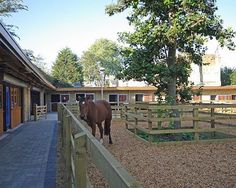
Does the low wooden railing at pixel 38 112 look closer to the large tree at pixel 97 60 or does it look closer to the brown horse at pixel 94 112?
the brown horse at pixel 94 112

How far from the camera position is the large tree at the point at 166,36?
40.4 feet

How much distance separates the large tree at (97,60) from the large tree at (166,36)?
66.8m

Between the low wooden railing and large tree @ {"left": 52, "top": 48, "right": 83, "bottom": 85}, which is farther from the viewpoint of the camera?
large tree @ {"left": 52, "top": 48, "right": 83, "bottom": 85}

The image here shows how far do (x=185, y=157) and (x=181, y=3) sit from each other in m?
5.58

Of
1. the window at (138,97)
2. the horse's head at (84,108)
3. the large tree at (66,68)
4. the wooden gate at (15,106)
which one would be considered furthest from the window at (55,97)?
the horse's head at (84,108)

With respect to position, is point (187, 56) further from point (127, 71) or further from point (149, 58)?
point (127, 71)

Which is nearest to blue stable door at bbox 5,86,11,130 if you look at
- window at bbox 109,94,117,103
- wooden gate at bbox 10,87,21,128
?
wooden gate at bbox 10,87,21,128

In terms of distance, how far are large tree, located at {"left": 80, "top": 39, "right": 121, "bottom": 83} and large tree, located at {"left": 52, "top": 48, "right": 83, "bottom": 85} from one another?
50.6ft

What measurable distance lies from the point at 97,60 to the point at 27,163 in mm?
75405

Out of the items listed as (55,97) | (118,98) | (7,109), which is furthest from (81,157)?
(55,97)

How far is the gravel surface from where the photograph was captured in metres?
6.35

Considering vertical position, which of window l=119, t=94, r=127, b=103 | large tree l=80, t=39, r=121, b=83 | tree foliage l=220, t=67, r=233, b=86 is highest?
large tree l=80, t=39, r=121, b=83

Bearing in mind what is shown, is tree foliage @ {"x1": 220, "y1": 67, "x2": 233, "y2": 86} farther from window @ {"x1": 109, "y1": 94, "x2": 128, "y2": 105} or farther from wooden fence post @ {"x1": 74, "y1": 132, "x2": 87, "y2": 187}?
wooden fence post @ {"x1": 74, "y1": 132, "x2": 87, "y2": 187}

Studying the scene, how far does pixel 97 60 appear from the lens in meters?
82.9
